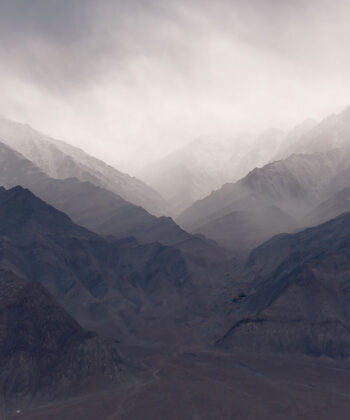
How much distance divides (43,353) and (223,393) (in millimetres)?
35536

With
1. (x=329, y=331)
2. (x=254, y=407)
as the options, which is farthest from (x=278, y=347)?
(x=254, y=407)

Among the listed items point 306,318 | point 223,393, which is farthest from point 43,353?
point 306,318

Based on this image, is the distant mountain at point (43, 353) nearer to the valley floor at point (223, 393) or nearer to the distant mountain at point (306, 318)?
the valley floor at point (223, 393)

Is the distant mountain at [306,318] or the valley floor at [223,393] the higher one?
the distant mountain at [306,318]

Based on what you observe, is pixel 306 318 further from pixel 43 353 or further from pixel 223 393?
pixel 43 353

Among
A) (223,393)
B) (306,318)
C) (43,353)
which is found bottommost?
(223,393)

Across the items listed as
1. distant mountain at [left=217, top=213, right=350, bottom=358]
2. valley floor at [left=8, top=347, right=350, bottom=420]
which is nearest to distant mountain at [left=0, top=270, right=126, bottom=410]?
valley floor at [left=8, top=347, right=350, bottom=420]

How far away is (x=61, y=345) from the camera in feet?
449

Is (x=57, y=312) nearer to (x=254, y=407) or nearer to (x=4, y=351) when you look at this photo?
(x=4, y=351)

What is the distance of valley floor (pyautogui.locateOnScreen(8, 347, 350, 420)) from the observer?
115312 mm

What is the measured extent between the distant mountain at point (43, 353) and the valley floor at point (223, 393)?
4778 mm

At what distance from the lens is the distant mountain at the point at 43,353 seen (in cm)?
12456

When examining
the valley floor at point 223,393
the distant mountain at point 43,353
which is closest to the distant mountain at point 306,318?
the valley floor at point 223,393

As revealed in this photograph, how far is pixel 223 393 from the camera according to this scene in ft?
422
